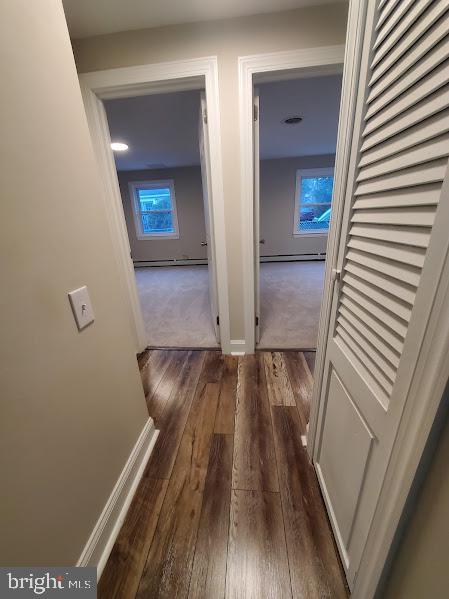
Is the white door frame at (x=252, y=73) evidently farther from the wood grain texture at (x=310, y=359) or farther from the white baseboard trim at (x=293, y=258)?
the white baseboard trim at (x=293, y=258)

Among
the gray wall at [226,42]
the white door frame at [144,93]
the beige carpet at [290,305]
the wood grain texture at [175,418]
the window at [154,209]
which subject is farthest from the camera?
the window at [154,209]

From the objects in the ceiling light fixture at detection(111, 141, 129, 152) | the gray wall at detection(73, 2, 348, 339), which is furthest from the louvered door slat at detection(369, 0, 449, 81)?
the ceiling light fixture at detection(111, 141, 129, 152)

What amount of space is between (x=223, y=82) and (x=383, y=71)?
1386mm

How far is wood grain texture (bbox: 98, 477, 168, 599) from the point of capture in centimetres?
88

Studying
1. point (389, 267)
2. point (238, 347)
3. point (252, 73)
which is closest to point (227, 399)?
point (238, 347)

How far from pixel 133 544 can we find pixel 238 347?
151 centimetres

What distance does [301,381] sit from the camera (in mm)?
1887

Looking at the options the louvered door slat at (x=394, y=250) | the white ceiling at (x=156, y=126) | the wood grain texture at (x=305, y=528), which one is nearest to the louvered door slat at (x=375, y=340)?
the louvered door slat at (x=394, y=250)

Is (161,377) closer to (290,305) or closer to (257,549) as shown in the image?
(257,549)

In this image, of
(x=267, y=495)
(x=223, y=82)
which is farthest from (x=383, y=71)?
(x=267, y=495)

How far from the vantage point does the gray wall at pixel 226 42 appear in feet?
4.75

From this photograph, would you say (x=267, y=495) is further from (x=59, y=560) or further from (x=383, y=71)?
(x=383, y=71)

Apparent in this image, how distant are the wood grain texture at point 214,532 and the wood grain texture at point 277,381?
522mm

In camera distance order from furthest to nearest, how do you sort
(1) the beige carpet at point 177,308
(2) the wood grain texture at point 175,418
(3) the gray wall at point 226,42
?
(1) the beige carpet at point 177,308 < (3) the gray wall at point 226,42 < (2) the wood grain texture at point 175,418
